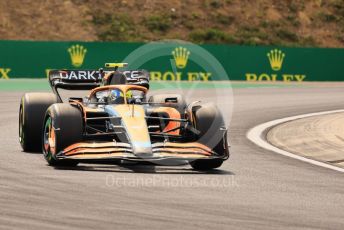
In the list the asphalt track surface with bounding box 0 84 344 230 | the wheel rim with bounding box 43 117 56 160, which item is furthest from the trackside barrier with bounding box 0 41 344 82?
the wheel rim with bounding box 43 117 56 160

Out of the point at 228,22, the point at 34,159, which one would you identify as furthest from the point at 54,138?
the point at 228,22

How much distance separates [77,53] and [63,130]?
27.4 m

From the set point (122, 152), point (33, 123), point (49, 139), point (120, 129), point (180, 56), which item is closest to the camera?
point (122, 152)

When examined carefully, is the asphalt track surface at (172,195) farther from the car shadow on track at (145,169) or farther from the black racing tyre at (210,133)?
the black racing tyre at (210,133)

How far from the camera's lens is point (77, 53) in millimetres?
40031

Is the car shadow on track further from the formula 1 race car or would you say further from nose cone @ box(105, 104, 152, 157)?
nose cone @ box(105, 104, 152, 157)

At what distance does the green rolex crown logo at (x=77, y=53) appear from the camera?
3991 centimetres

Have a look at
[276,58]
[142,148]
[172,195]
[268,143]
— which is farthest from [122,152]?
[276,58]

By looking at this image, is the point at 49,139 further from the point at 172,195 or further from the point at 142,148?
the point at 172,195

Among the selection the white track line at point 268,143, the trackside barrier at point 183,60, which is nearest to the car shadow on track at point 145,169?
the white track line at point 268,143

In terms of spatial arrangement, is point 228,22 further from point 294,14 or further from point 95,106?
point 95,106

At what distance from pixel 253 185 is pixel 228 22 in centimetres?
4518

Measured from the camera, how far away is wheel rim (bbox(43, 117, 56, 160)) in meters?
13.0

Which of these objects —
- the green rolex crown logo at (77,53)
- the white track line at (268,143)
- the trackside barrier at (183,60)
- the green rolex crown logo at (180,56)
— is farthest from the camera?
the green rolex crown logo at (180,56)
